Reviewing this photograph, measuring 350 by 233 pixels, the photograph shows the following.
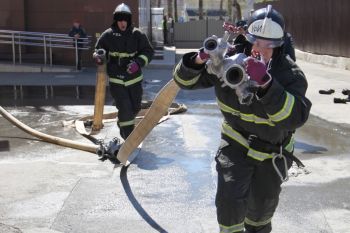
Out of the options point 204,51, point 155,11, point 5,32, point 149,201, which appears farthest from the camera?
point 155,11

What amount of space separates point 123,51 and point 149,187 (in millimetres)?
2051

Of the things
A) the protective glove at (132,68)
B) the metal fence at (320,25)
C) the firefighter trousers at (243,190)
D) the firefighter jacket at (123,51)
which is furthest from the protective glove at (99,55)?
the metal fence at (320,25)

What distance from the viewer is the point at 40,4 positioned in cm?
1831

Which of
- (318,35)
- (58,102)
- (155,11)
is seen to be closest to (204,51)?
(58,102)

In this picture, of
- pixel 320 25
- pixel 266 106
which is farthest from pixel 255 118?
pixel 320 25

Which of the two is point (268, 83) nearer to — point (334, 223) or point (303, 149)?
point (334, 223)

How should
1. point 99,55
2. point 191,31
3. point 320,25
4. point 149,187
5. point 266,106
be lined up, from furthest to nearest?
1. point 191,31
2. point 320,25
3. point 99,55
4. point 149,187
5. point 266,106

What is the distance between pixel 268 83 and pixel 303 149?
191 inches

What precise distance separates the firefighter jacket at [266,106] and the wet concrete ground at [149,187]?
1406 millimetres

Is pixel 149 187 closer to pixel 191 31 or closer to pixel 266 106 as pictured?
pixel 266 106

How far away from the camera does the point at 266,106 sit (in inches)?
120

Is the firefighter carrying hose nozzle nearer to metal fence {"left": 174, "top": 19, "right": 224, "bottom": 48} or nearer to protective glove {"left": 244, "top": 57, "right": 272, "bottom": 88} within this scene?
protective glove {"left": 244, "top": 57, "right": 272, "bottom": 88}

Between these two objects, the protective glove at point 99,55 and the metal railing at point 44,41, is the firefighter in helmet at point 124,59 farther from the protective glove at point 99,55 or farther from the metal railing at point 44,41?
the metal railing at point 44,41

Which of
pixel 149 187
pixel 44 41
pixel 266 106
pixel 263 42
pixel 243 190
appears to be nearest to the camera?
pixel 266 106
